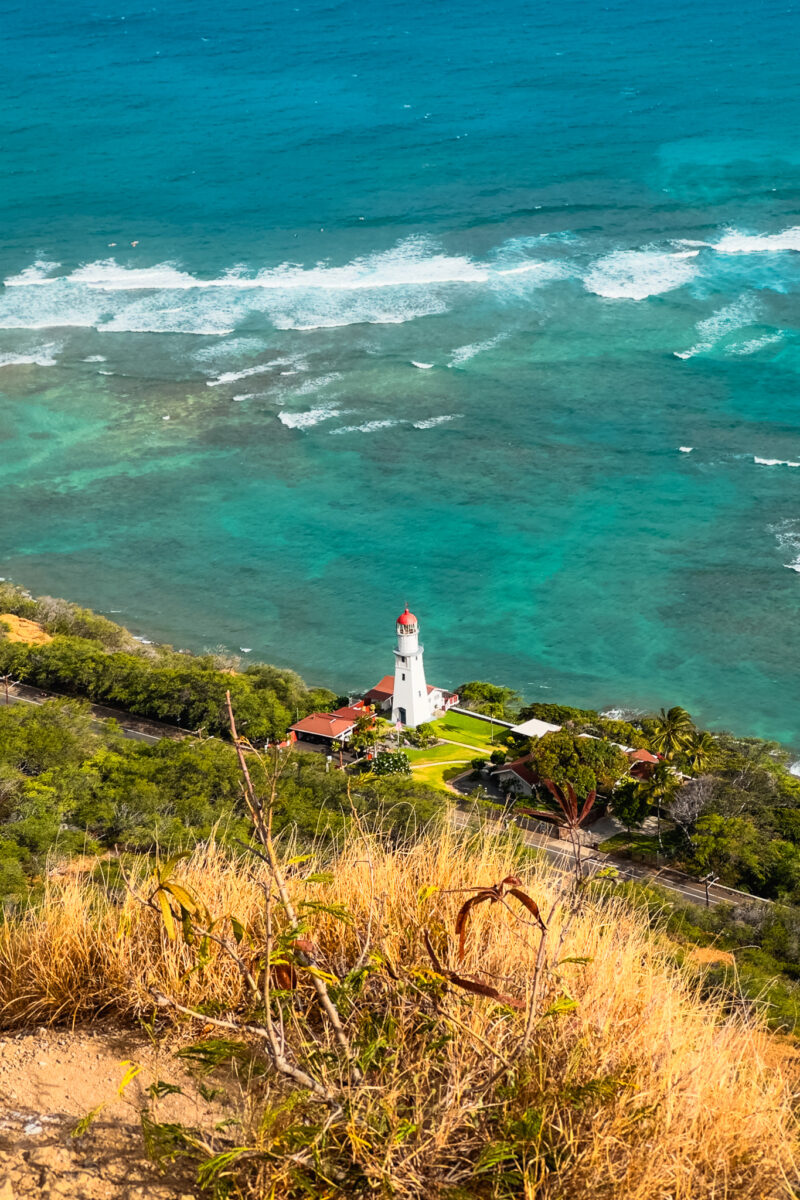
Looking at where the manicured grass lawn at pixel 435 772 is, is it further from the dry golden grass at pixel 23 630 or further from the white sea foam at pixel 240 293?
the white sea foam at pixel 240 293

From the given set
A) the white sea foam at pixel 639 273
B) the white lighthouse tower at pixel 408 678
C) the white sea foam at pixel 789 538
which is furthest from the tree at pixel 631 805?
the white sea foam at pixel 639 273

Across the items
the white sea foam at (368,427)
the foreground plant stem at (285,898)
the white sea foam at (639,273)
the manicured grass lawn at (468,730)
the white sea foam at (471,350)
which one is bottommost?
the manicured grass lawn at (468,730)

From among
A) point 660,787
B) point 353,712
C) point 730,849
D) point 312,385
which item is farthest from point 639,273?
point 730,849

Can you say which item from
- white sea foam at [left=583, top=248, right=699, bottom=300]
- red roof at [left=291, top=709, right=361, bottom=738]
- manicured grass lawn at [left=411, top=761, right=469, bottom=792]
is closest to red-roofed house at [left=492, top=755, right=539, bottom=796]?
manicured grass lawn at [left=411, top=761, right=469, bottom=792]

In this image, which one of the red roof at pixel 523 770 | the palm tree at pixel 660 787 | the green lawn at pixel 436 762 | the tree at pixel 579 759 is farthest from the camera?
the green lawn at pixel 436 762

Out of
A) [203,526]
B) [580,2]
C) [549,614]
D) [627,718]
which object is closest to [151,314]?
[203,526]

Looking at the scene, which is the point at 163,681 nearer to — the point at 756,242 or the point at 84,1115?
the point at 84,1115
